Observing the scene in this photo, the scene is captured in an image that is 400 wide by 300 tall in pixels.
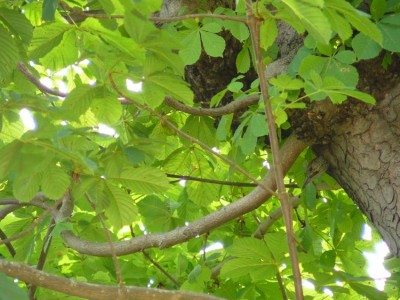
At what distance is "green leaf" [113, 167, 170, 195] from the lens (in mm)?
1475

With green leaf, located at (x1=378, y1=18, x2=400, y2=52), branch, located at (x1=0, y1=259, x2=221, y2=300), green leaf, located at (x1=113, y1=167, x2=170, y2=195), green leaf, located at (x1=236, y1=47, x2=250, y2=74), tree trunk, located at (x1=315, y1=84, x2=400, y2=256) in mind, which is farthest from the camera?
green leaf, located at (x1=236, y1=47, x2=250, y2=74)

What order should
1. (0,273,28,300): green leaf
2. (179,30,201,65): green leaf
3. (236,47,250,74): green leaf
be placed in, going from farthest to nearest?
(236,47,250,74): green leaf
(179,30,201,65): green leaf
(0,273,28,300): green leaf

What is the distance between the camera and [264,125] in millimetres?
1805

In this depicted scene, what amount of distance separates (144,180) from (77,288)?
Result: 324 millimetres

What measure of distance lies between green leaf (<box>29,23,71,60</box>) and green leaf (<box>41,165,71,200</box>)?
0.33 metres

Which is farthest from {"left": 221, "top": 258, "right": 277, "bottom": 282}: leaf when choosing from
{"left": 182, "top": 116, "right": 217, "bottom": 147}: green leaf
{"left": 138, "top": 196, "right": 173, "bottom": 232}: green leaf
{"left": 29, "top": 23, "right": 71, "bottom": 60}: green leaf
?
{"left": 138, "top": 196, "right": 173, "bottom": 232}: green leaf

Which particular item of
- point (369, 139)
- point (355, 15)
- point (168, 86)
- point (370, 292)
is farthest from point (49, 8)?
point (370, 292)

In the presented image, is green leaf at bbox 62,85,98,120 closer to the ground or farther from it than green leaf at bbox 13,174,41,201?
farther from it

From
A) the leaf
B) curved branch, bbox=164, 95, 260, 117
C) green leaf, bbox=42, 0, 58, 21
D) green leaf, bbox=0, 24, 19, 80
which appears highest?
curved branch, bbox=164, 95, 260, 117

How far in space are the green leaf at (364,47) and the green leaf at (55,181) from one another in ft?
2.70

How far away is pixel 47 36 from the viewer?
5.10ft

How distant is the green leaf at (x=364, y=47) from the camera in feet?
5.71

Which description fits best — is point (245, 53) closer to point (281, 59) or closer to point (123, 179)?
point (281, 59)

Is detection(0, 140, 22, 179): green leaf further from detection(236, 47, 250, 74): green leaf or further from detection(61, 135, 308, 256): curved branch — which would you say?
detection(236, 47, 250, 74): green leaf
